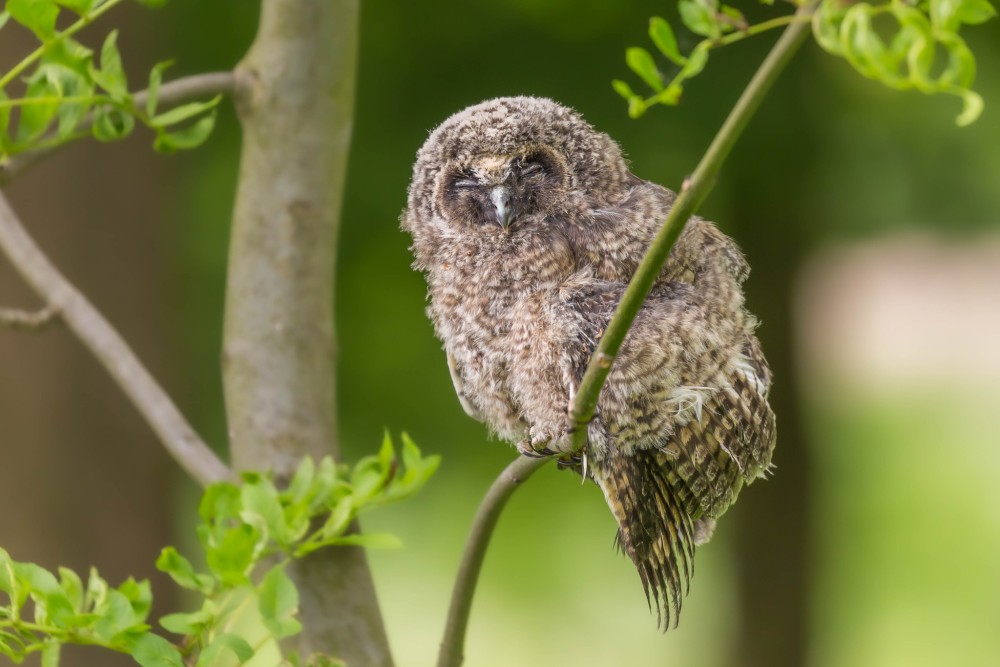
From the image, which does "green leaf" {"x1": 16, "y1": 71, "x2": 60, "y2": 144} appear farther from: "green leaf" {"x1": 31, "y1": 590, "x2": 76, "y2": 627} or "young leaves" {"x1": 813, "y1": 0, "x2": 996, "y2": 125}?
"young leaves" {"x1": 813, "y1": 0, "x2": 996, "y2": 125}

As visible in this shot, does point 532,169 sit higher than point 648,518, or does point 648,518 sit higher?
point 532,169

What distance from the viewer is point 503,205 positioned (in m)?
1.54

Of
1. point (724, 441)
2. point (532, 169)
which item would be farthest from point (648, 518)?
point (532, 169)

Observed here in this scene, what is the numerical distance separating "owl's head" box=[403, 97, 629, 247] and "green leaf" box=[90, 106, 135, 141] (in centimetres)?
47

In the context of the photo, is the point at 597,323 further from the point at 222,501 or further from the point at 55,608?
the point at 55,608

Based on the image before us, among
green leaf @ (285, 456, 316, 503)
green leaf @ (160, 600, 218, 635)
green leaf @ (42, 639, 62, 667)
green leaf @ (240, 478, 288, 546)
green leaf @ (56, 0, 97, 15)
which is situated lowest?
green leaf @ (42, 639, 62, 667)

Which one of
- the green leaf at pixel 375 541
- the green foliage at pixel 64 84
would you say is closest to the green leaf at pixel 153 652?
the green leaf at pixel 375 541

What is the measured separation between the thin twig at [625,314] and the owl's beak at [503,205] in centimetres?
37

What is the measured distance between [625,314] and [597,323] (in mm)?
420

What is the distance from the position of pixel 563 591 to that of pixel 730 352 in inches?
111

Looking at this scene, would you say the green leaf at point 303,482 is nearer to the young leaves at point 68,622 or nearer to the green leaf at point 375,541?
the green leaf at point 375,541

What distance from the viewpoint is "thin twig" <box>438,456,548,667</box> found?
133cm

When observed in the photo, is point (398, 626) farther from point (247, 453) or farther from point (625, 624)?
point (247, 453)

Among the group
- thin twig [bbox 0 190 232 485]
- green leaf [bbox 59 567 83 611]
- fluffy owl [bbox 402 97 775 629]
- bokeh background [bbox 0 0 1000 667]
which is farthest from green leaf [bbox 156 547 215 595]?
bokeh background [bbox 0 0 1000 667]
